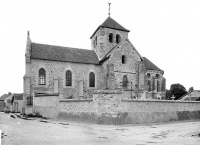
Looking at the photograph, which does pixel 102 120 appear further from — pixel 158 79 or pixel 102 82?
pixel 158 79

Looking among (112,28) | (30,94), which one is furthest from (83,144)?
(112,28)

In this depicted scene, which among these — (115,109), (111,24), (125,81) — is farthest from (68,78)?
(115,109)

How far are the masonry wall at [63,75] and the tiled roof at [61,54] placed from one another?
0.65 meters

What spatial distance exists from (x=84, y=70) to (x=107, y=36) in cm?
777

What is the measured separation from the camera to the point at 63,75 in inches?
1036

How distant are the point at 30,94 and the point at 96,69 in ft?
34.3

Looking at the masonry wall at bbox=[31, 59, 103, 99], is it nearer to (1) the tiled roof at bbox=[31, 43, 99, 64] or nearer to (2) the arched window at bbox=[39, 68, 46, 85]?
(2) the arched window at bbox=[39, 68, 46, 85]

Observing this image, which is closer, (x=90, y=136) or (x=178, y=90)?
(x=90, y=136)

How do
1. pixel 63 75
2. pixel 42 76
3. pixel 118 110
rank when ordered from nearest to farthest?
pixel 118 110, pixel 42 76, pixel 63 75

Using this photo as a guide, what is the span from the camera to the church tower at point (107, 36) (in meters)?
30.4

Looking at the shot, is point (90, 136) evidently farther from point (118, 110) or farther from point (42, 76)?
point (42, 76)

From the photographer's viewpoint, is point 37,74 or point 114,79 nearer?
point 37,74

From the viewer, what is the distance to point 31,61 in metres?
24.7

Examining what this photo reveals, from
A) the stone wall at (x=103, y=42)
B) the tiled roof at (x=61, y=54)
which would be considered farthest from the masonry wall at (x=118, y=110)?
the stone wall at (x=103, y=42)
